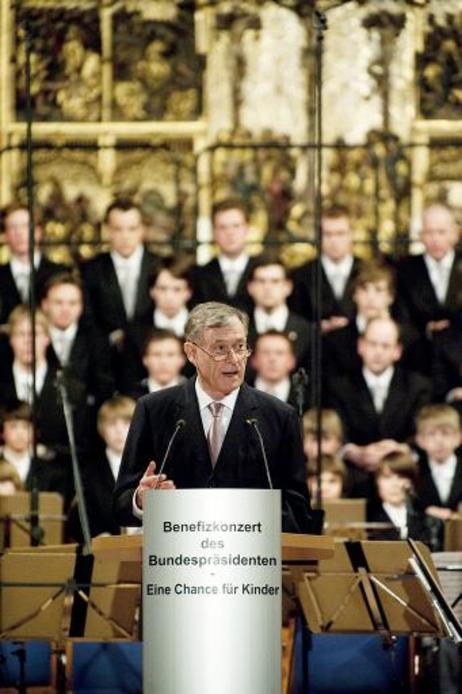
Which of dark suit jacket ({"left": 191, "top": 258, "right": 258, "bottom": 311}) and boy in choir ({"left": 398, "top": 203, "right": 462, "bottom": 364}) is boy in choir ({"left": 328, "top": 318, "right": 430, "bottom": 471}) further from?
dark suit jacket ({"left": 191, "top": 258, "right": 258, "bottom": 311})

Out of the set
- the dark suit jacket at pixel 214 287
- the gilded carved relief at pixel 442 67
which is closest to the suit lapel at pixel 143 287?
the dark suit jacket at pixel 214 287

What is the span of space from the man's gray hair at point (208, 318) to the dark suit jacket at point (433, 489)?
4.40m

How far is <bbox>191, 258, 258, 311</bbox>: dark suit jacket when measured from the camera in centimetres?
1090

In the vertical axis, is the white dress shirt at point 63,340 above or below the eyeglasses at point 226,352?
below

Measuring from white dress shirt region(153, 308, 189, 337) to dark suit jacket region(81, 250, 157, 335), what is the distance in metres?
0.05

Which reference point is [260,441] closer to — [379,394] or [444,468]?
[444,468]

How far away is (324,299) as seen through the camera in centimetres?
1100

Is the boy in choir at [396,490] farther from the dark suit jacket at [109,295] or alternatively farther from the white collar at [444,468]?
the dark suit jacket at [109,295]

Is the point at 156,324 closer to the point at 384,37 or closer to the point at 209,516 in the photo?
the point at 384,37

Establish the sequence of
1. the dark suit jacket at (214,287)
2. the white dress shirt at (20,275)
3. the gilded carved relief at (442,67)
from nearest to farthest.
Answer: the dark suit jacket at (214,287) → the white dress shirt at (20,275) → the gilded carved relief at (442,67)

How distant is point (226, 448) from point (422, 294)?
498 centimetres

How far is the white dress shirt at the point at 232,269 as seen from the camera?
1101 cm

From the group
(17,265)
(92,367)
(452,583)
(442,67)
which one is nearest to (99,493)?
(92,367)

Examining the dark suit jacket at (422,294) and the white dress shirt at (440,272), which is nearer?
the dark suit jacket at (422,294)
